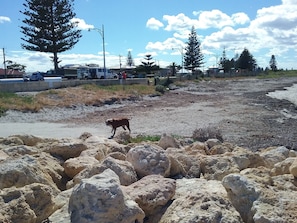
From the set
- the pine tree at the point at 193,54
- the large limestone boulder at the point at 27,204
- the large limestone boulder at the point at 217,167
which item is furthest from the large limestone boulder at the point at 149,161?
the pine tree at the point at 193,54

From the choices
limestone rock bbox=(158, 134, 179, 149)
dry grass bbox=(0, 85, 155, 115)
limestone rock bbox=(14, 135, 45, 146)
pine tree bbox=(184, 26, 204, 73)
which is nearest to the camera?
limestone rock bbox=(14, 135, 45, 146)

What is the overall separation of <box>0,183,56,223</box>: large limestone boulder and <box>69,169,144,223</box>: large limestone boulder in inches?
13.6

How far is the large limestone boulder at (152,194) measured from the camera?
3881 millimetres

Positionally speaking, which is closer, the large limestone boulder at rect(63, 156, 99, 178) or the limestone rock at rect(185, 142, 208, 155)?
the large limestone boulder at rect(63, 156, 99, 178)

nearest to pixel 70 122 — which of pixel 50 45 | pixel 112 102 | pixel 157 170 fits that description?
pixel 112 102

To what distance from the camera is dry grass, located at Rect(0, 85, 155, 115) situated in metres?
24.1

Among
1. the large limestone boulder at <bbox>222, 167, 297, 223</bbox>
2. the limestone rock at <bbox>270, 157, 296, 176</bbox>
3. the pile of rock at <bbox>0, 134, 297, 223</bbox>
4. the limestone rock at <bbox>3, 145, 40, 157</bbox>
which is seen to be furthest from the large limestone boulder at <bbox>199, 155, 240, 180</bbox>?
the limestone rock at <bbox>3, 145, 40, 157</bbox>

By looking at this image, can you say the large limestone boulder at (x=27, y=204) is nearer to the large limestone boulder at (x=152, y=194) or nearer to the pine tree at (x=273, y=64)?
the large limestone boulder at (x=152, y=194)

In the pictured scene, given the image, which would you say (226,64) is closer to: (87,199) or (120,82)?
(120,82)

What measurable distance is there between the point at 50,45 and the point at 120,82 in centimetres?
1402

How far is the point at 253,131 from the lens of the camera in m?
18.1

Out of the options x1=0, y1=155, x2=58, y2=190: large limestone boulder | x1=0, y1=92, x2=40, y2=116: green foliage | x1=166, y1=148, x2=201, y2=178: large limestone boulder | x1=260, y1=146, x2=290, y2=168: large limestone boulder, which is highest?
x1=0, y1=155, x2=58, y2=190: large limestone boulder

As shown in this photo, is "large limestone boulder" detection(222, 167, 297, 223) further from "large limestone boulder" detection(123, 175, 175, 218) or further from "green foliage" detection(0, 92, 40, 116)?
"green foliage" detection(0, 92, 40, 116)

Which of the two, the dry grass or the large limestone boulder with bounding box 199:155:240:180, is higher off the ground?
the large limestone boulder with bounding box 199:155:240:180
